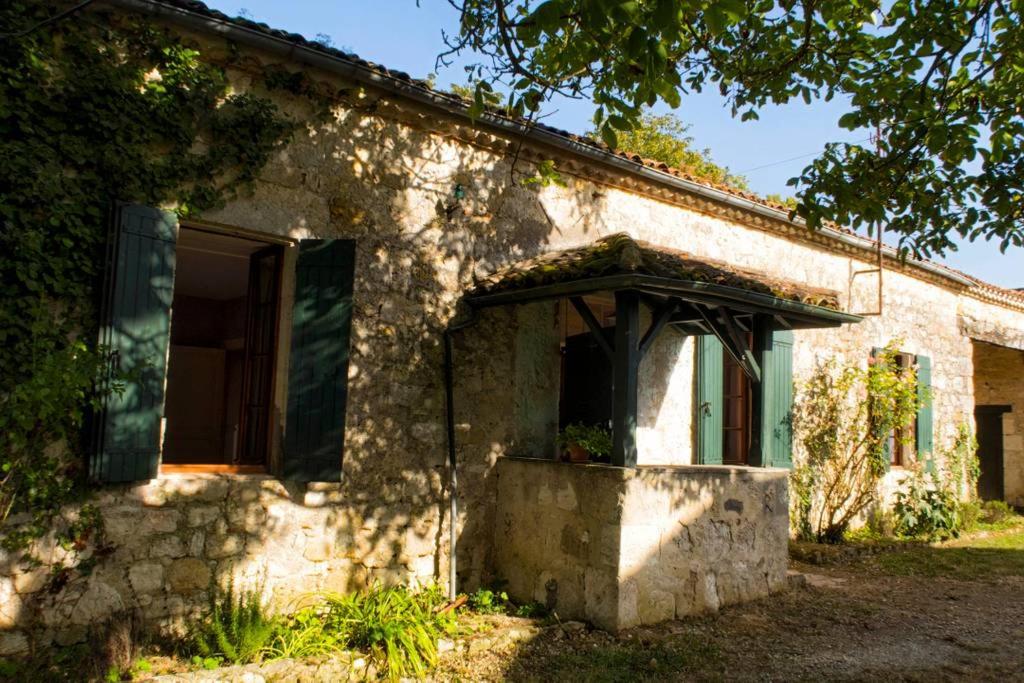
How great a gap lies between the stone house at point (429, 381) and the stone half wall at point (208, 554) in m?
0.01

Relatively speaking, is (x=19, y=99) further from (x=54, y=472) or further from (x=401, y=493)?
(x=401, y=493)

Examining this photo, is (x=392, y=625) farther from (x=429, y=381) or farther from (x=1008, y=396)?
(x=1008, y=396)

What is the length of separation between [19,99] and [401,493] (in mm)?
3589

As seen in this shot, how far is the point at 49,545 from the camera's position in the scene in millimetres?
4352

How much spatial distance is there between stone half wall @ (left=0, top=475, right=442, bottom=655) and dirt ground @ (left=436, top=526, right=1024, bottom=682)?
1103mm

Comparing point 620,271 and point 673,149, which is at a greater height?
point 673,149

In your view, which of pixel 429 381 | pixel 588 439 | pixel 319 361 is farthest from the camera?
pixel 588 439

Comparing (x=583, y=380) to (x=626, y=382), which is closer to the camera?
(x=626, y=382)

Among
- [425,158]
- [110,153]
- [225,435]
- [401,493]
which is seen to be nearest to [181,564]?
[401,493]

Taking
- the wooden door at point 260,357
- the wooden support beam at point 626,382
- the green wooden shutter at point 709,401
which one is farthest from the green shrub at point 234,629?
the green wooden shutter at point 709,401

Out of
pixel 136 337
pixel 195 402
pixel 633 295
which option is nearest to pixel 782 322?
pixel 633 295

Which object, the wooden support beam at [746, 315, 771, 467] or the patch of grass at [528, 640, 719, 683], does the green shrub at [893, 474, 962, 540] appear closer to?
the wooden support beam at [746, 315, 771, 467]

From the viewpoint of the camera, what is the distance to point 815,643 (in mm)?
5520

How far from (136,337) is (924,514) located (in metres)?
9.69
